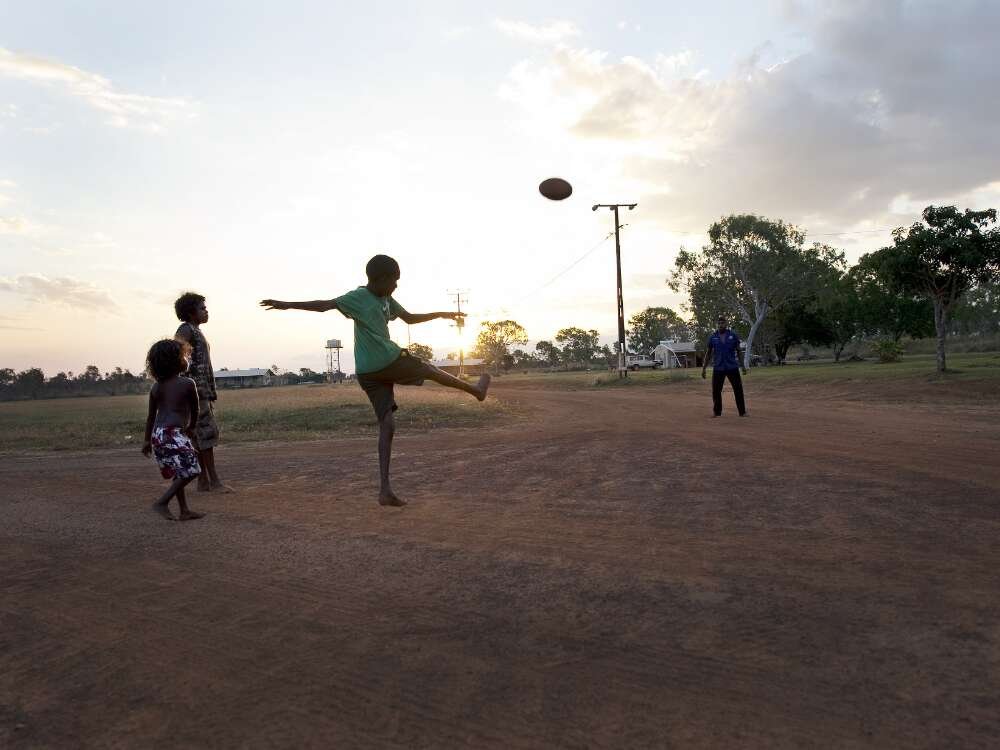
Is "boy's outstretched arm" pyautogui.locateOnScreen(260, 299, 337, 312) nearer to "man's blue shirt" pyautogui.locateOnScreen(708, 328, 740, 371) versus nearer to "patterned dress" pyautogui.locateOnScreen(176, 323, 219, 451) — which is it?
"patterned dress" pyautogui.locateOnScreen(176, 323, 219, 451)

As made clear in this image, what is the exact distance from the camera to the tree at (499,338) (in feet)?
370

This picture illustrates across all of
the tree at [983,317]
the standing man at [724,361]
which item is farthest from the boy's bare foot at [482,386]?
the tree at [983,317]

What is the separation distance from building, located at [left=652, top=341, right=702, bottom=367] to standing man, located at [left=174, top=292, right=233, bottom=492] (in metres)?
80.4

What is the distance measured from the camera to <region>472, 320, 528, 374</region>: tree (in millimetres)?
112625

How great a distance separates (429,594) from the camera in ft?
10.6


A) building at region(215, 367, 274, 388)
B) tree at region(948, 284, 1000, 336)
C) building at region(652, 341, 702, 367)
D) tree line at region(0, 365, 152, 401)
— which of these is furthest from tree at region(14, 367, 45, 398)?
tree at region(948, 284, 1000, 336)

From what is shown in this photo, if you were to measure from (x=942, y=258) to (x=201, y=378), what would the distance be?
22612 mm

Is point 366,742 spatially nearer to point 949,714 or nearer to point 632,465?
point 949,714

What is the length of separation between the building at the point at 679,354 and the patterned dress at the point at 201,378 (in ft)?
264

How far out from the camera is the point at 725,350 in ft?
41.3

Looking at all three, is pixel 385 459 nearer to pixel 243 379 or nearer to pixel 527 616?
pixel 527 616

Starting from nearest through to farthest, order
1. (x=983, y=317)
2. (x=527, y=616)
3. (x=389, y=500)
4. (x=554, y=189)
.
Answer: (x=527, y=616), (x=389, y=500), (x=554, y=189), (x=983, y=317)

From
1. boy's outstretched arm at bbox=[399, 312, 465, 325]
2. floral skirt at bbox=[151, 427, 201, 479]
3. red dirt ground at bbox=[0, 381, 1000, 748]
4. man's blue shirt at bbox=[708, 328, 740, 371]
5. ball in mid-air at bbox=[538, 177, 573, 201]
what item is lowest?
red dirt ground at bbox=[0, 381, 1000, 748]

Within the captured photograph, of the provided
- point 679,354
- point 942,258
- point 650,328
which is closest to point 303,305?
point 942,258
